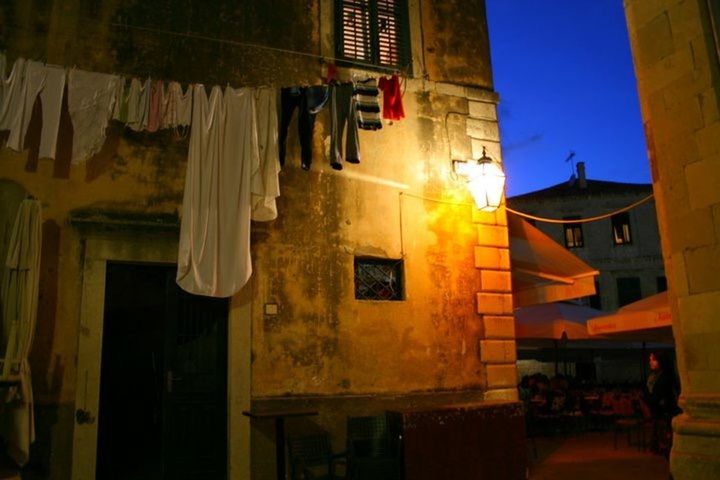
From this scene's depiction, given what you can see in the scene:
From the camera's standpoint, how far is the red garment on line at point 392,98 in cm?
808

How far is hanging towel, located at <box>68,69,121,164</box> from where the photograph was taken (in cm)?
680

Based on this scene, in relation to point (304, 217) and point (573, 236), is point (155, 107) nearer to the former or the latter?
point (304, 217)

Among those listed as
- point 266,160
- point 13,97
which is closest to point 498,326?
point 266,160

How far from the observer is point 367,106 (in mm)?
7695

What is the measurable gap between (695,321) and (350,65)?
18.3 ft

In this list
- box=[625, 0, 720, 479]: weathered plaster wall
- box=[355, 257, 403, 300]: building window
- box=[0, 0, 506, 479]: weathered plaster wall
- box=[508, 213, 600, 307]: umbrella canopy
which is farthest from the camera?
box=[508, 213, 600, 307]: umbrella canopy

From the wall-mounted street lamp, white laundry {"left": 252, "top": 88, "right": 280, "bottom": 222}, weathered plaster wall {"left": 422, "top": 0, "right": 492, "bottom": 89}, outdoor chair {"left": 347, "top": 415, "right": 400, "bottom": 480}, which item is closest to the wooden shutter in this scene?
weathered plaster wall {"left": 422, "top": 0, "right": 492, "bottom": 89}

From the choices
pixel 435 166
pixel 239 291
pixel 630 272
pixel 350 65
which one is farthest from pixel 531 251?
pixel 630 272

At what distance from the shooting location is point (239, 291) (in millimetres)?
7285

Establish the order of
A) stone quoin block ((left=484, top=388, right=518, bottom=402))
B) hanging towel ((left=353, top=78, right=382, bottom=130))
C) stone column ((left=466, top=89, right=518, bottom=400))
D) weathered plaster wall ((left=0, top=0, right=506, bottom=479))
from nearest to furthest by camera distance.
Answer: weathered plaster wall ((left=0, top=0, right=506, bottom=479)) < hanging towel ((left=353, top=78, right=382, bottom=130)) < stone quoin block ((left=484, top=388, right=518, bottom=402)) < stone column ((left=466, top=89, right=518, bottom=400))

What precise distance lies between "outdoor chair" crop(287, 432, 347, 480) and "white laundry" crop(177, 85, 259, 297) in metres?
1.92

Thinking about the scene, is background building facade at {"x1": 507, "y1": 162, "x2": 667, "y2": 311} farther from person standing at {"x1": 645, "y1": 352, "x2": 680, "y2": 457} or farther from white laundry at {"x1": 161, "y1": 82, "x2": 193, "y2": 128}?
white laundry at {"x1": 161, "y1": 82, "x2": 193, "y2": 128}

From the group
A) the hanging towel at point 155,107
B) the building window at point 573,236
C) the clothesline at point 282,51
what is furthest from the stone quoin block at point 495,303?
the building window at point 573,236

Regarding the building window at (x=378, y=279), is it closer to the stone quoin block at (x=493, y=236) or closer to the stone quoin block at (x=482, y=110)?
the stone quoin block at (x=493, y=236)
